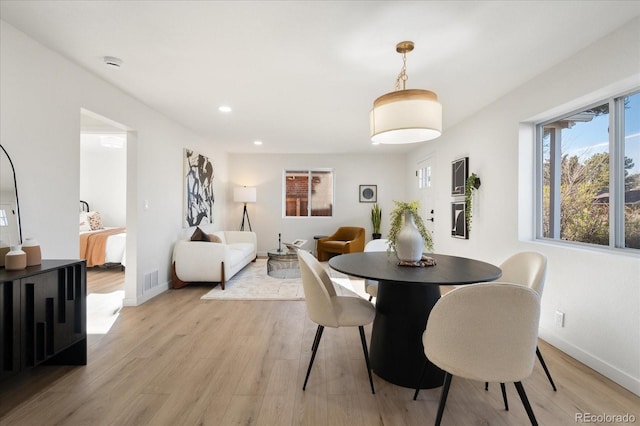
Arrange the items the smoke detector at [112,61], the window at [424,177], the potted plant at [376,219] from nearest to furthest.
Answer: the smoke detector at [112,61] < the window at [424,177] < the potted plant at [376,219]

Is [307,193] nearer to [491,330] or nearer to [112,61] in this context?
[112,61]

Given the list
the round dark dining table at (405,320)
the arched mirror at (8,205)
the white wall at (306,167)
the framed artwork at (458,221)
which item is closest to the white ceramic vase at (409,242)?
the round dark dining table at (405,320)

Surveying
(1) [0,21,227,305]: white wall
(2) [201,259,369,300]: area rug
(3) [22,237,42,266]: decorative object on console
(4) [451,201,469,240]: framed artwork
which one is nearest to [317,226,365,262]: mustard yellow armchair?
(2) [201,259,369,300]: area rug

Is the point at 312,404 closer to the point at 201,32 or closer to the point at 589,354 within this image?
the point at 589,354

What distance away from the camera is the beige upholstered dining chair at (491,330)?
4.32ft

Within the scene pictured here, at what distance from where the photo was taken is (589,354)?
2326mm

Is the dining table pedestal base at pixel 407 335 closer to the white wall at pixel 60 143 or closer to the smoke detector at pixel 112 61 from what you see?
the white wall at pixel 60 143

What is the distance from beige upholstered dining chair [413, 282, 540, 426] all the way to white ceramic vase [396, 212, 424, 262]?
30.7 inches

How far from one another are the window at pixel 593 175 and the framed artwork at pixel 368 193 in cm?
426

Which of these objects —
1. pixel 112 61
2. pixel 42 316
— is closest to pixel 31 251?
pixel 42 316

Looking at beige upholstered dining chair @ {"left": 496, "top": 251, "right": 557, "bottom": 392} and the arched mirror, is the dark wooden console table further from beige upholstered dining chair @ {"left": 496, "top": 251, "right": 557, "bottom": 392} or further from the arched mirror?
beige upholstered dining chair @ {"left": 496, "top": 251, "right": 557, "bottom": 392}

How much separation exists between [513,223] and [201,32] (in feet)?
10.6

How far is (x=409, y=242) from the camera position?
218cm

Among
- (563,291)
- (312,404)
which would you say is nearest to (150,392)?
(312,404)
